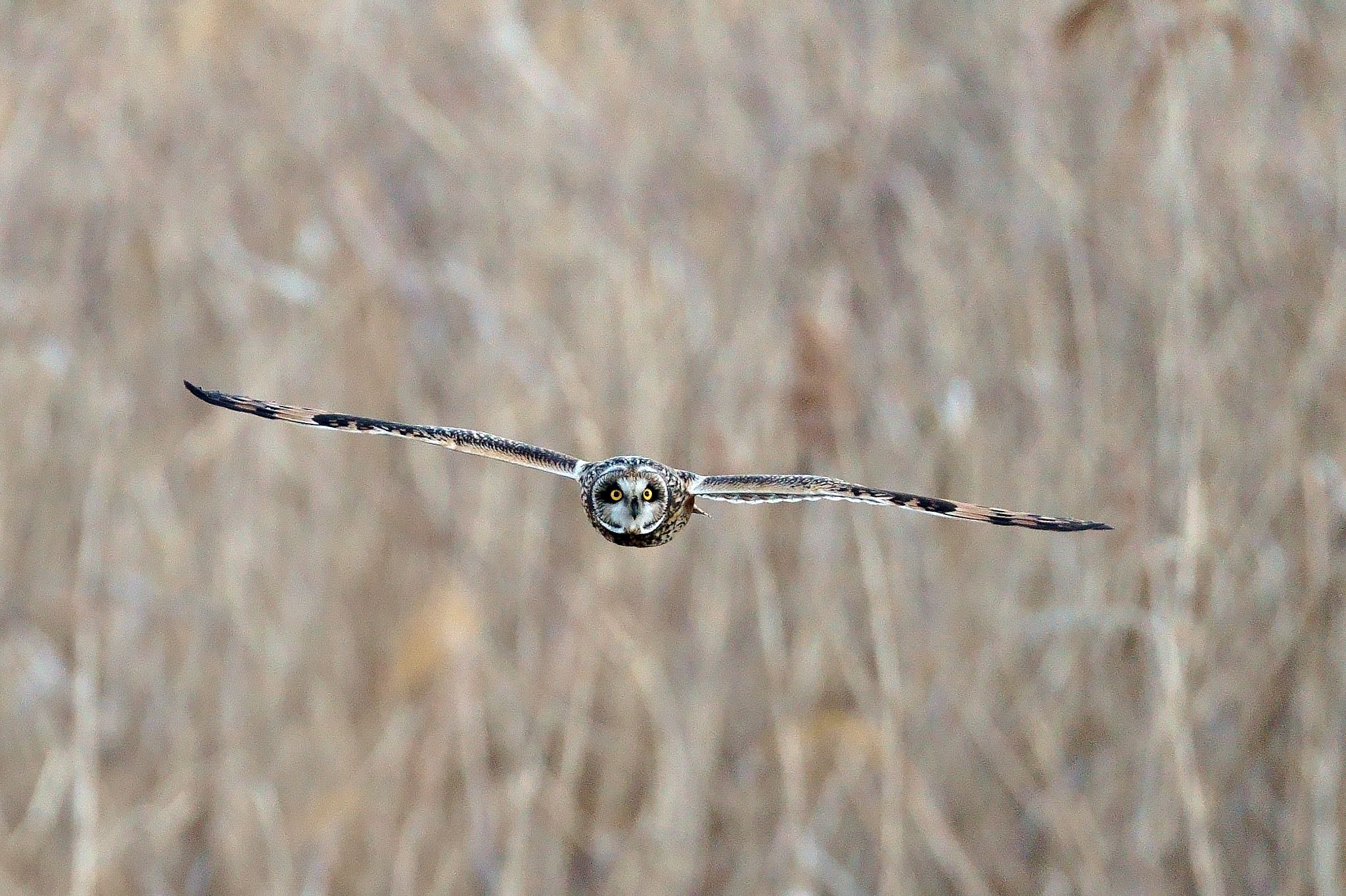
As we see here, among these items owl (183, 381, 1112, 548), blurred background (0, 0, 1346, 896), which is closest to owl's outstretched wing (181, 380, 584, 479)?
owl (183, 381, 1112, 548)

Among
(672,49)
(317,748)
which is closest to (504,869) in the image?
(317,748)

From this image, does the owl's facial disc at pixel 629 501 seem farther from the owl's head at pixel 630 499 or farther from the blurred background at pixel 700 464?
the blurred background at pixel 700 464

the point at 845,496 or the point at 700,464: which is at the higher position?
the point at 700,464

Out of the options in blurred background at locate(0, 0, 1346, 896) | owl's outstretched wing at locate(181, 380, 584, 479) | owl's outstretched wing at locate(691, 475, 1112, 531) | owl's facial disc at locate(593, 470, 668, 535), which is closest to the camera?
owl's outstretched wing at locate(691, 475, 1112, 531)

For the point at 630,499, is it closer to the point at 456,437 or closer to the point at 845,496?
the point at 456,437

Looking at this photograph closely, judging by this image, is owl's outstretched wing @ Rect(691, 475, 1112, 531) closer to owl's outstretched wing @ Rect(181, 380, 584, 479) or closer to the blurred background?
owl's outstretched wing @ Rect(181, 380, 584, 479)

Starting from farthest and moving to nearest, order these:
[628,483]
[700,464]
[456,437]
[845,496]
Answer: [700,464], [628,483], [456,437], [845,496]

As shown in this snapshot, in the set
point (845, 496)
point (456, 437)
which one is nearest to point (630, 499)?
point (456, 437)

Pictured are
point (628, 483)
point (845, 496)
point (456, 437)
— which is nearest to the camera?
point (845, 496)
